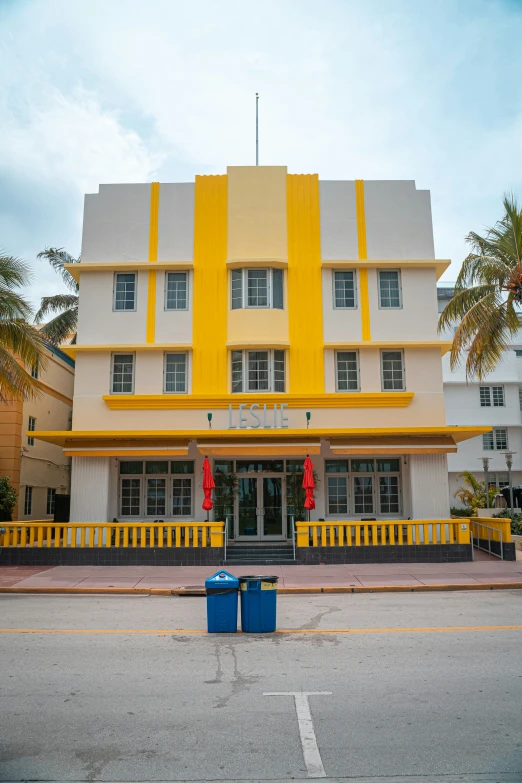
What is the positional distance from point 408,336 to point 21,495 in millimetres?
15989

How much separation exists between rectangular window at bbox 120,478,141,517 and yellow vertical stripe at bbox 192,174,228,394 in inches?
161

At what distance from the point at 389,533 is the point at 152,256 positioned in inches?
475

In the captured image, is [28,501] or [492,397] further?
[492,397]

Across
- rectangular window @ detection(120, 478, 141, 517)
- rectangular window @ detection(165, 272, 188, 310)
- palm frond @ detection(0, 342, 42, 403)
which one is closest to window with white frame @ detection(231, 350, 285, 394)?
rectangular window @ detection(165, 272, 188, 310)

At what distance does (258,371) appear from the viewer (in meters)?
23.8

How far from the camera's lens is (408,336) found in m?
24.1

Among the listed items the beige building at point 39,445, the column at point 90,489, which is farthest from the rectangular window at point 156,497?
the beige building at point 39,445

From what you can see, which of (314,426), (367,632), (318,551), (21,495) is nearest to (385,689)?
(367,632)

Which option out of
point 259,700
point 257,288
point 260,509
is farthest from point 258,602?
point 257,288

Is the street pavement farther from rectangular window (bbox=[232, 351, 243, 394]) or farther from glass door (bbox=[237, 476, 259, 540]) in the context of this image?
rectangular window (bbox=[232, 351, 243, 394])

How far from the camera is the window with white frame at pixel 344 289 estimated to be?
963 inches

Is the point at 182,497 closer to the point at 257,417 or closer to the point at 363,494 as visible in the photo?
the point at 257,417

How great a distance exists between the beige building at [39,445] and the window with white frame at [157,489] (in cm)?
475

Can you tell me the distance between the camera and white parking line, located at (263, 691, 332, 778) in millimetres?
5727
